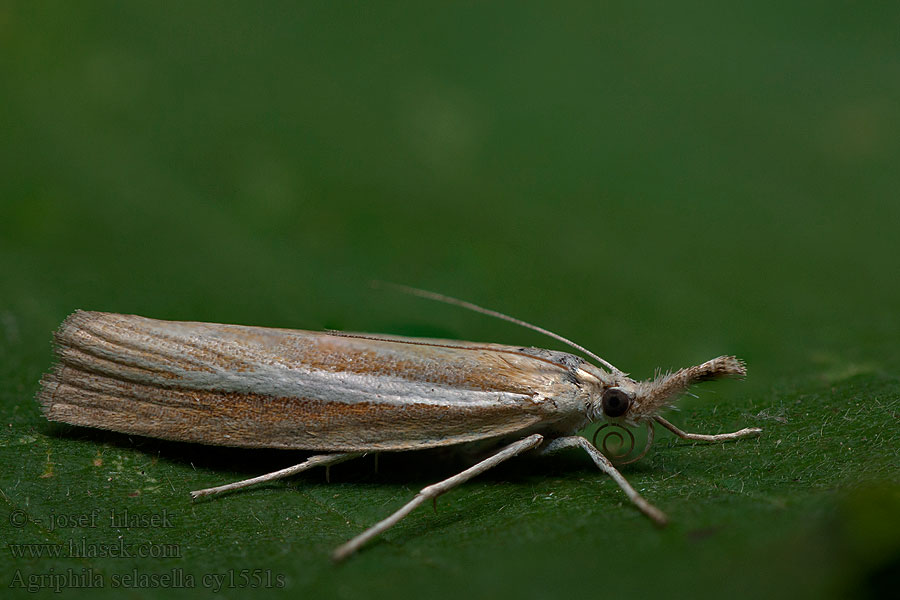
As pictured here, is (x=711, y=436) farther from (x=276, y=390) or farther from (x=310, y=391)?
(x=276, y=390)

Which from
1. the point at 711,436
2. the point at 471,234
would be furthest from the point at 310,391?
the point at 471,234

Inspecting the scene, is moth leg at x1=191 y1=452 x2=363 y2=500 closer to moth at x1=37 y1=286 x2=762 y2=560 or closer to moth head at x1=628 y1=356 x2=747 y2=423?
moth at x1=37 y1=286 x2=762 y2=560

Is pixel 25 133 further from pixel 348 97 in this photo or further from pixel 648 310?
pixel 648 310

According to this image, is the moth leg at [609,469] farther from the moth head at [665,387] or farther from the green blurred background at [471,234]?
the moth head at [665,387]

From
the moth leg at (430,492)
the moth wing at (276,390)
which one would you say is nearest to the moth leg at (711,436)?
the moth wing at (276,390)

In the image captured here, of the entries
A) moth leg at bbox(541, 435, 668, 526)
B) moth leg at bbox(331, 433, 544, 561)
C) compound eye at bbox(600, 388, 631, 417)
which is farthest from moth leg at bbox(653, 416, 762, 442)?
moth leg at bbox(331, 433, 544, 561)

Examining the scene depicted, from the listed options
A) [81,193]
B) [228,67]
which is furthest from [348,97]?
[81,193]
